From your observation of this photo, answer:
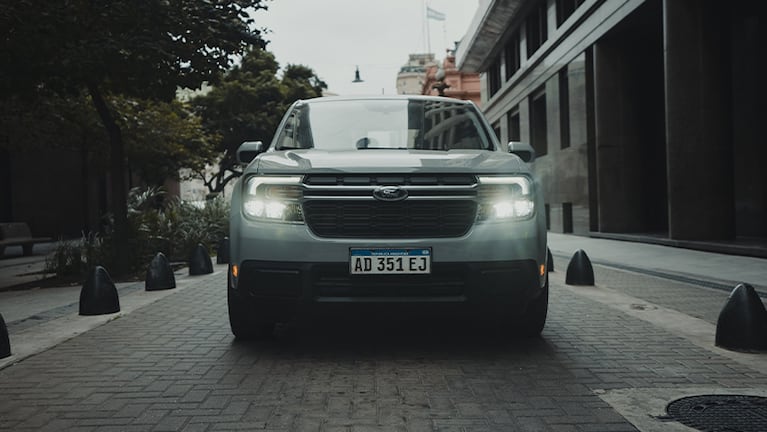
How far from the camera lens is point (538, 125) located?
89.4ft

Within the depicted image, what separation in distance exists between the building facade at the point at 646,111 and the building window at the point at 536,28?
46mm

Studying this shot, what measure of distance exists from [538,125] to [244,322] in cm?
2369

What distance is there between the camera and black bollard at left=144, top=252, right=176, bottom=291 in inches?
344

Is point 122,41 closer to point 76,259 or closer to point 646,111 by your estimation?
point 76,259

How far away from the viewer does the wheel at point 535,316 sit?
16.3 feet

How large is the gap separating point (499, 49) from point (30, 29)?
27948mm

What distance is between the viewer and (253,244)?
14.9 feet

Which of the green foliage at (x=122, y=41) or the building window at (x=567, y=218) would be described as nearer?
the green foliage at (x=122, y=41)

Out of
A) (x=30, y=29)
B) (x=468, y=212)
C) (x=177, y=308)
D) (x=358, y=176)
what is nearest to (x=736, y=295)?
(x=468, y=212)

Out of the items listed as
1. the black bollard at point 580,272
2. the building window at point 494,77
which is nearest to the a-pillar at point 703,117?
the black bollard at point 580,272

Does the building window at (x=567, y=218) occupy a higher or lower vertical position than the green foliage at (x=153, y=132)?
lower

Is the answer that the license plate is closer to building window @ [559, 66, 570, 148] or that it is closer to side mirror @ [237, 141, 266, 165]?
side mirror @ [237, 141, 266, 165]

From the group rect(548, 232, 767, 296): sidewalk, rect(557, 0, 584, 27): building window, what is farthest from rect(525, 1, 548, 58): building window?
rect(548, 232, 767, 296): sidewalk

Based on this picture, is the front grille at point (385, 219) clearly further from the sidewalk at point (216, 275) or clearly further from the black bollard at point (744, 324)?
the sidewalk at point (216, 275)
